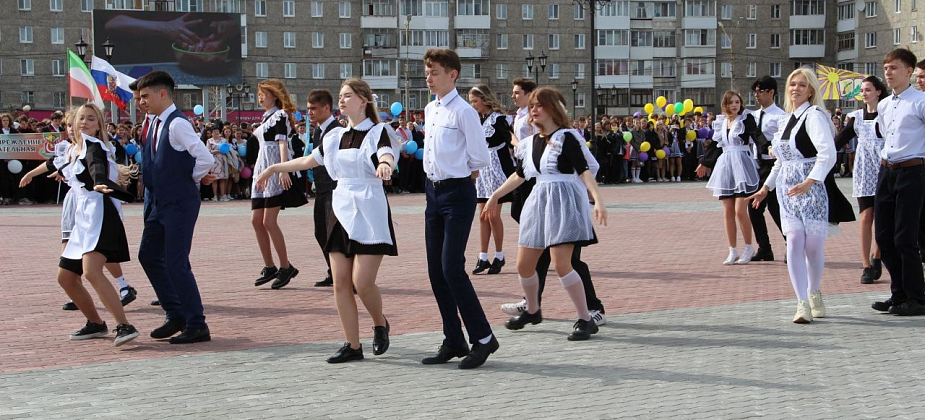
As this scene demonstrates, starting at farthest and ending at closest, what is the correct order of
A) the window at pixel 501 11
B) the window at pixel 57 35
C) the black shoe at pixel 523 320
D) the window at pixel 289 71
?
the window at pixel 501 11, the window at pixel 289 71, the window at pixel 57 35, the black shoe at pixel 523 320

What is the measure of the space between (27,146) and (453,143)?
805 inches

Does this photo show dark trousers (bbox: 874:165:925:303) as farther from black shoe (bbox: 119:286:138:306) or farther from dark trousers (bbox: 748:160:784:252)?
black shoe (bbox: 119:286:138:306)

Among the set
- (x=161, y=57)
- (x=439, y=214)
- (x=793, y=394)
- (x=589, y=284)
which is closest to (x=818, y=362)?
(x=793, y=394)

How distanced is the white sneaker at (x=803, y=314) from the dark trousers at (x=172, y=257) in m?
4.49

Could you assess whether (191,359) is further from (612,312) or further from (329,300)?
(612,312)

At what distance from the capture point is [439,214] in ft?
22.7

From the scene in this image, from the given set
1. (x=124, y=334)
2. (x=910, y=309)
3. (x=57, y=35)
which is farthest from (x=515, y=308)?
(x=57, y=35)

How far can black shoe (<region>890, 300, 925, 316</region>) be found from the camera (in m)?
8.62

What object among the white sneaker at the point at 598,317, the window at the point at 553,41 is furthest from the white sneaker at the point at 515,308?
the window at the point at 553,41

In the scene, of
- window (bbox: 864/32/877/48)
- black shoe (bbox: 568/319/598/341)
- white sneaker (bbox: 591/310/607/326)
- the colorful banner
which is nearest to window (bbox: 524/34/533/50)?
window (bbox: 864/32/877/48)

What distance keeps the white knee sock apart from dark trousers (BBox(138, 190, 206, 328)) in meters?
2.66

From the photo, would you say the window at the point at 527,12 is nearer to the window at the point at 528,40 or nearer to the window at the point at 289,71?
the window at the point at 528,40

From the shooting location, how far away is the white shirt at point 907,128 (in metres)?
8.78

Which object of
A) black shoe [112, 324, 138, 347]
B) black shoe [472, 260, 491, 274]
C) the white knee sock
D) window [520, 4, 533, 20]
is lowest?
black shoe [472, 260, 491, 274]
